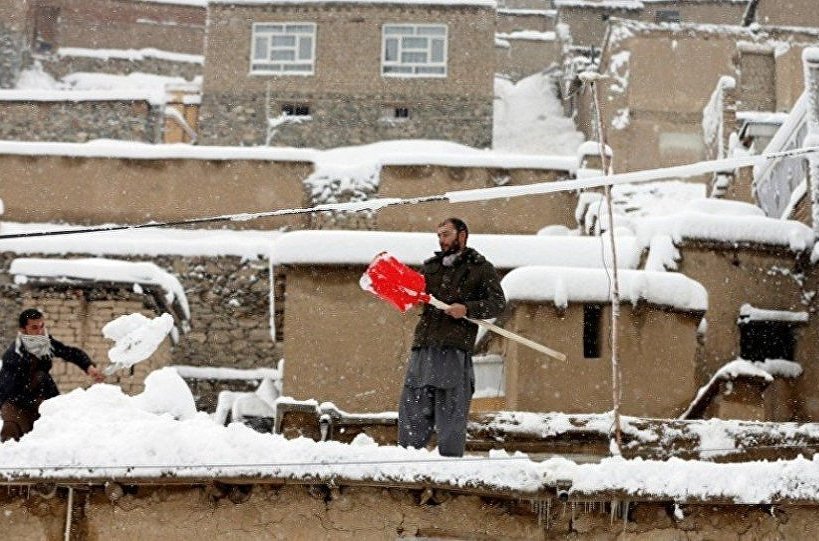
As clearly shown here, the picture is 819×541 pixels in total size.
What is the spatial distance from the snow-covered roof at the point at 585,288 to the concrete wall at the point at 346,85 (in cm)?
1771

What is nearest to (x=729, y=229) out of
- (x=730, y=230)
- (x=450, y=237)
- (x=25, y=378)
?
(x=730, y=230)

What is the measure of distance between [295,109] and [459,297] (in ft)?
75.5

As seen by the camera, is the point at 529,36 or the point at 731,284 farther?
the point at 529,36

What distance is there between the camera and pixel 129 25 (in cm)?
3928

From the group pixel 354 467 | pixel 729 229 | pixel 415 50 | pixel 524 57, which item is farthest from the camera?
pixel 524 57

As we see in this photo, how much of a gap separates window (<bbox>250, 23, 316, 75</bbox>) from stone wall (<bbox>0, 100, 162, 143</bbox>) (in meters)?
2.85

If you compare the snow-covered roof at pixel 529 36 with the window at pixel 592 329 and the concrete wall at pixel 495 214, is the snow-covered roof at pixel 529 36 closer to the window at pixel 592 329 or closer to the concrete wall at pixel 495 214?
→ the concrete wall at pixel 495 214

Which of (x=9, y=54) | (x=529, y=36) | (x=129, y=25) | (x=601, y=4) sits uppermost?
(x=601, y=4)

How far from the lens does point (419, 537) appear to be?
6.14 meters

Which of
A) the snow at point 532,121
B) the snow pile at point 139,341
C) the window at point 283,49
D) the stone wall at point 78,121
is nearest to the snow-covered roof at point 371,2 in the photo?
the window at point 283,49

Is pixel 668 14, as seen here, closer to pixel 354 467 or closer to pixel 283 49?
pixel 283 49

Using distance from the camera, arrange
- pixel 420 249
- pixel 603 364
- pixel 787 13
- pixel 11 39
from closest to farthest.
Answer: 1. pixel 603 364
2. pixel 420 249
3. pixel 787 13
4. pixel 11 39

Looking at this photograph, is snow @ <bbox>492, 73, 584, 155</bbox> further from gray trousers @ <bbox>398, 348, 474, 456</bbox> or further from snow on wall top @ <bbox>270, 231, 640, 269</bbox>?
gray trousers @ <bbox>398, 348, 474, 456</bbox>

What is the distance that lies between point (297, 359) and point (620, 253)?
4111 millimetres
